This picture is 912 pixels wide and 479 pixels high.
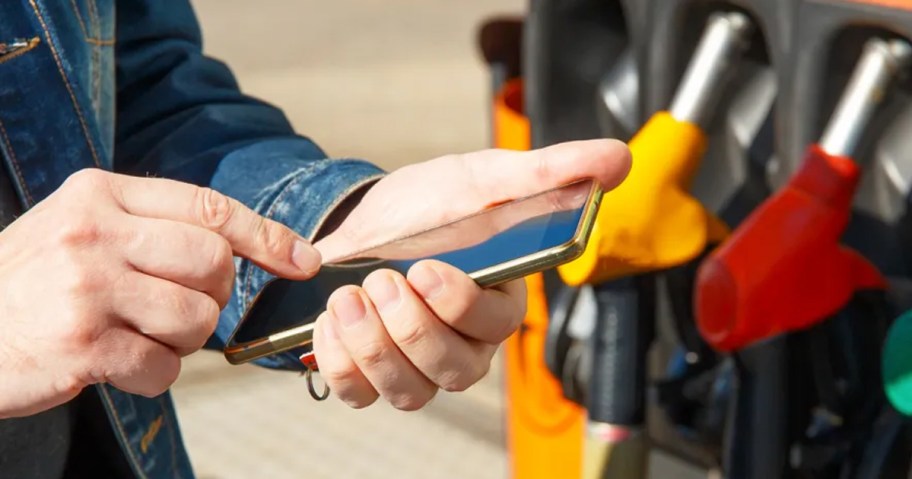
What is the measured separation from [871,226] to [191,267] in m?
1.04

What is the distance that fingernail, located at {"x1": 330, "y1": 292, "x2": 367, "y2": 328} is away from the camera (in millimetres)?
972

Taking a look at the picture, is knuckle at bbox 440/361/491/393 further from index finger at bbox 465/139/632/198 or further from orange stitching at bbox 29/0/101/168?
orange stitching at bbox 29/0/101/168

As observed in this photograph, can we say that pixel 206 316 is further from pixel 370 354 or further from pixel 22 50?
pixel 22 50

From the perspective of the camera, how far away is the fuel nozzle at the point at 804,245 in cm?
155

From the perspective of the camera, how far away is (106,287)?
3.05ft

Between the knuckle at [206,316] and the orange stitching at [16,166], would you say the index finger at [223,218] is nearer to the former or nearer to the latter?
the knuckle at [206,316]

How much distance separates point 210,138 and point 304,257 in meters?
0.35

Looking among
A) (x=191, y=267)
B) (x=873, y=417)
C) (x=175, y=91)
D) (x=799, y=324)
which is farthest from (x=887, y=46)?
(x=191, y=267)

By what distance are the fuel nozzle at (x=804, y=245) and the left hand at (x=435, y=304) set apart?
0.54 metres

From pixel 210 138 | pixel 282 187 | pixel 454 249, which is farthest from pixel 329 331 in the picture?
pixel 210 138

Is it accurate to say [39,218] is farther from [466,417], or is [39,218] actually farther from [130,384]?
[466,417]

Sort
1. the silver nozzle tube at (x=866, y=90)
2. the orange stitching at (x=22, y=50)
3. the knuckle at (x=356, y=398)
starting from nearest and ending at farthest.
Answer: the knuckle at (x=356, y=398) < the orange stitching at (x=22, y=50) < the silver nozzle tube at (x=866, y=90)

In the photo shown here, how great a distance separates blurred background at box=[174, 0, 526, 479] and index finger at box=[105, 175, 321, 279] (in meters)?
1.72

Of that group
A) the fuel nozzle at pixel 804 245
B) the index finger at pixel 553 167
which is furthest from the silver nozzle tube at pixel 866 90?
the index finger at pixel 553 167
